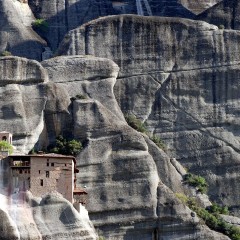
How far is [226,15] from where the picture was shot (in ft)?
352

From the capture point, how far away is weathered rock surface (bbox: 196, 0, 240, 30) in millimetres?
106812

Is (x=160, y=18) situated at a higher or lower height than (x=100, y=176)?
higher

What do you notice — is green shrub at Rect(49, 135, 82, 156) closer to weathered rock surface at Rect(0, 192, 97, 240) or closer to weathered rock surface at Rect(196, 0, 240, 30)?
weathered rock surface at Rect(0, 192, 97, 240)

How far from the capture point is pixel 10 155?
89.7m

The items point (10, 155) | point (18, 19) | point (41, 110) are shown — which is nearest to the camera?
point (10, 155)

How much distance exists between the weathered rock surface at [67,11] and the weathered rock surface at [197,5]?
518cm

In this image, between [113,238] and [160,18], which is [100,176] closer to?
[113,238]

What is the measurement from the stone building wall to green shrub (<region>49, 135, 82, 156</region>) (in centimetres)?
414

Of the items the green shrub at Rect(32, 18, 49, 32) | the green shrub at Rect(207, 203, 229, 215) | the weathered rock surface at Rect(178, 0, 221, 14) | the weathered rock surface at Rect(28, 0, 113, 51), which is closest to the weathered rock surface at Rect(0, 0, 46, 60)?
the green shrub at Rect(32, 18, 49, 32)

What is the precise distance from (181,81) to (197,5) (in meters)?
14.3

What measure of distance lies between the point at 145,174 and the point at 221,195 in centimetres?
660

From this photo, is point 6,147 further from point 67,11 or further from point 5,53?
point 67,11

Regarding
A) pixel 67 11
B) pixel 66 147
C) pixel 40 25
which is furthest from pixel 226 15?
pixel 66 147

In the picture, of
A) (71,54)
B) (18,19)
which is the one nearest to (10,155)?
(71,54)
